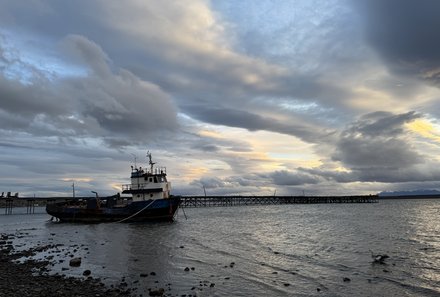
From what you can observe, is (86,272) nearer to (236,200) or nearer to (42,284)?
(42,284)

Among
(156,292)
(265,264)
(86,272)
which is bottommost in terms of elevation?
(265,264)

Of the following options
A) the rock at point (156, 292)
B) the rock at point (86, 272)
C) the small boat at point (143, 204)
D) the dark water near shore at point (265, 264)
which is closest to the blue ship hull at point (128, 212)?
the small boat at point (143, 204)

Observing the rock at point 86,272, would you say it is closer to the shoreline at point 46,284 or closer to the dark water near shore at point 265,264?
the shoreline at point 46,284

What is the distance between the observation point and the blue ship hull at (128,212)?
57.8 metres

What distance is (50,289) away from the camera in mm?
17516

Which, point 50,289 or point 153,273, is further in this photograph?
point 153,273

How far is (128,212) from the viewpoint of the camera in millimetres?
59094

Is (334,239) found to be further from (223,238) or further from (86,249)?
(86,249)

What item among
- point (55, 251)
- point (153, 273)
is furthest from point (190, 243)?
point (153, 273)

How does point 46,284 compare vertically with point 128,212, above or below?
below

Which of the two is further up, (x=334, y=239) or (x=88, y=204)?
(x=88, y=204)

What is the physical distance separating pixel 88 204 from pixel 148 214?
11754mm

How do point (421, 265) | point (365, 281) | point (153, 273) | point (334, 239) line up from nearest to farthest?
1. point (365, 281)
2. point (153, 273)
3. point (421, 265)
4. point (334, 239)

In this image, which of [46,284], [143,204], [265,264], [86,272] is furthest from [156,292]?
[143,204]
